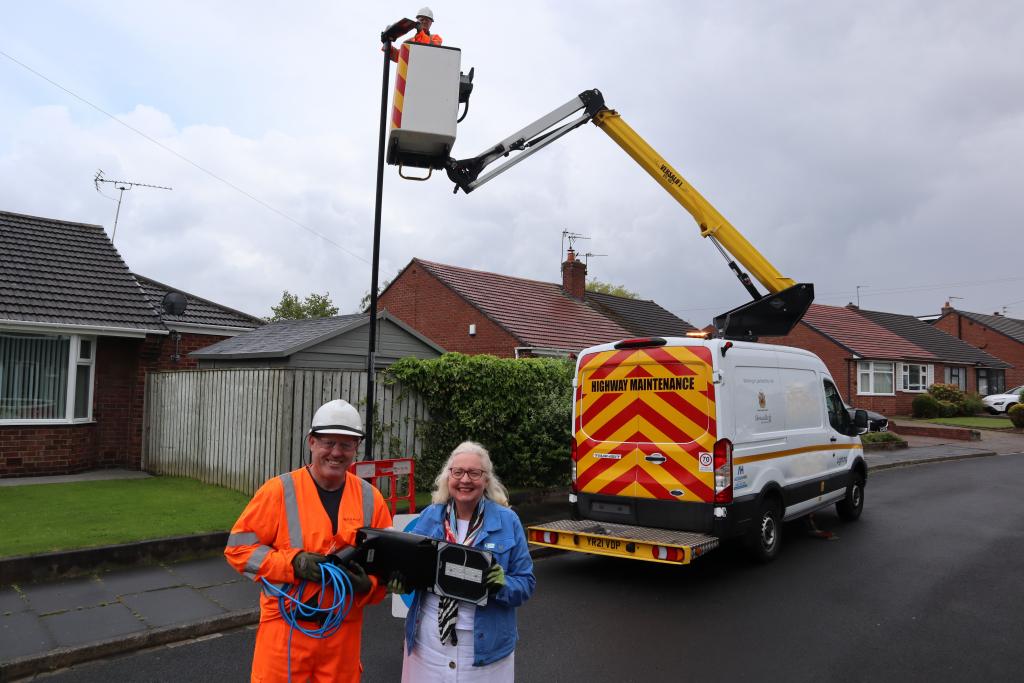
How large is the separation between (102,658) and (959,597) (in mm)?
7220

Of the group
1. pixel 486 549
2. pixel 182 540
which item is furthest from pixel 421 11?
pixel 486 549

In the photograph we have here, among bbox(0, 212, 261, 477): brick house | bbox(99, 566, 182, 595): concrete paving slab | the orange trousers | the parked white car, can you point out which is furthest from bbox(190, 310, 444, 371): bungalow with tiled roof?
the parked white car

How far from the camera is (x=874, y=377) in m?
34.1

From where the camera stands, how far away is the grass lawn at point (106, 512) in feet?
23.1

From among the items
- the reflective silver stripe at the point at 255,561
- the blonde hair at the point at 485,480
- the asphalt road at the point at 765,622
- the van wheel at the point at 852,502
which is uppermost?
the blonde hair at the point at 485,480

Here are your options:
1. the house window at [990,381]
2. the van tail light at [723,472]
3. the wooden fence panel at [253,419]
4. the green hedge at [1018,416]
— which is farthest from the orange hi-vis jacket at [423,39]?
the house window at [990,381]

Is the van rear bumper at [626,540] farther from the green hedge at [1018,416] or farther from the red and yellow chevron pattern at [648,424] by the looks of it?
the green hedge at [1018,416]

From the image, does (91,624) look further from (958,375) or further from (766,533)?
(958,375)

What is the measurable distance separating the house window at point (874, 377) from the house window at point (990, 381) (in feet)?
39.7

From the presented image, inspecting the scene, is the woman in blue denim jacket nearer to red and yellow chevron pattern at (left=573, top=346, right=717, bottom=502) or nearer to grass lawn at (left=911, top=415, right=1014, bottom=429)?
red and yellow chevron pattern at (left=573, top=346, right=717, bottom=502)

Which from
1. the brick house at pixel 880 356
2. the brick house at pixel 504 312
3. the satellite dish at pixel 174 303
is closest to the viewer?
the satellite dish at pixel 174 303

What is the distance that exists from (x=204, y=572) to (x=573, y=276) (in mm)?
23458

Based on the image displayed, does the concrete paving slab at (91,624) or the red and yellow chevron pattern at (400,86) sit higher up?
the red and yellow chevron pattern at (400,86)

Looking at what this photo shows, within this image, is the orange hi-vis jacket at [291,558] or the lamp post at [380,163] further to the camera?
the lamp post at [380,163]
